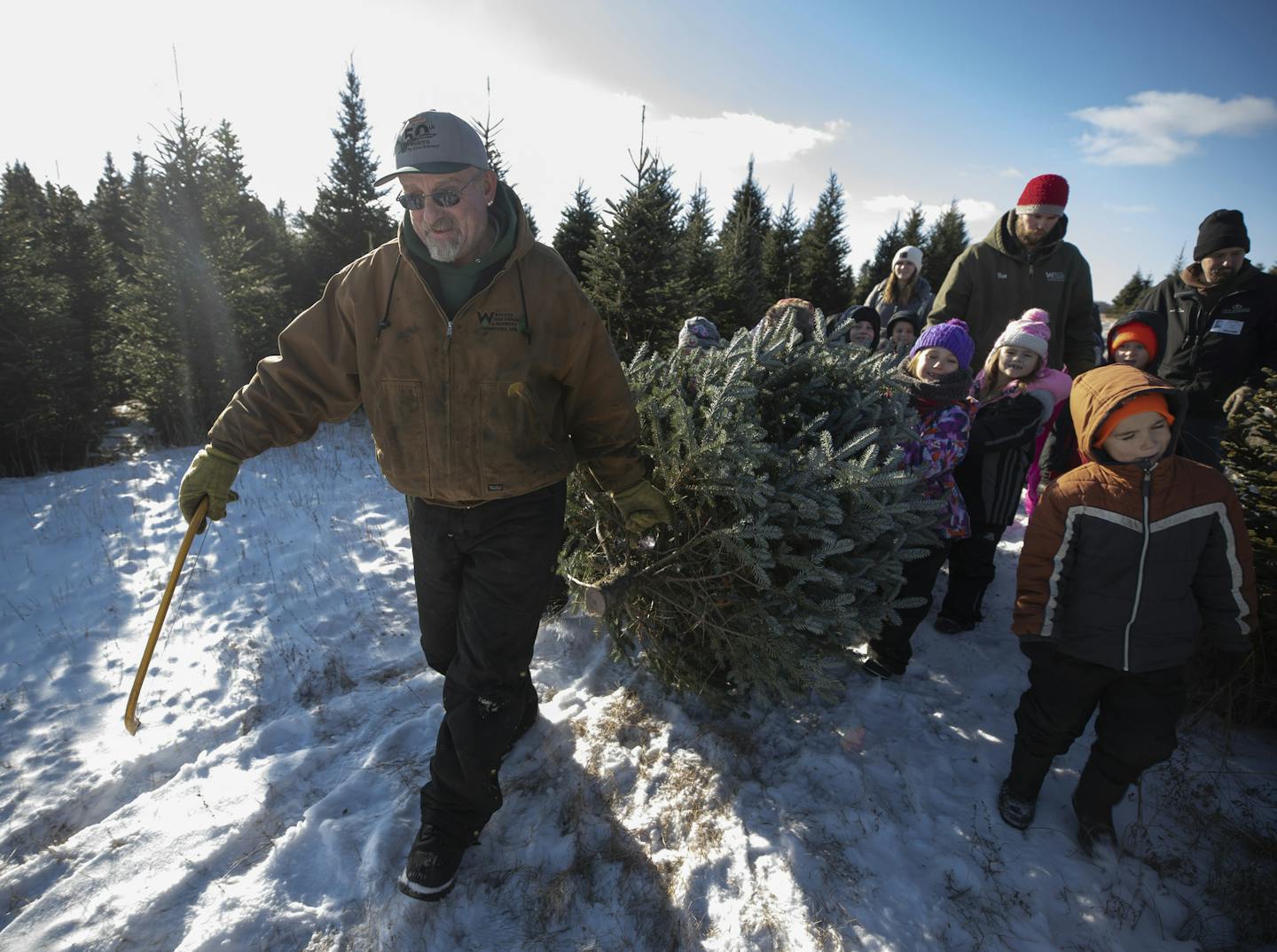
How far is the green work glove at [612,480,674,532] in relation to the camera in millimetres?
2566

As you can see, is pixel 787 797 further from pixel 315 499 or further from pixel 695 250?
pixel 695 250

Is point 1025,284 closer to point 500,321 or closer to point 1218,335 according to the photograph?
point 1218,335

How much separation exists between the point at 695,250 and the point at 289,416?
388 inches

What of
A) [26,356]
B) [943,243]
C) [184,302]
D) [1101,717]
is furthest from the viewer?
[943,243]

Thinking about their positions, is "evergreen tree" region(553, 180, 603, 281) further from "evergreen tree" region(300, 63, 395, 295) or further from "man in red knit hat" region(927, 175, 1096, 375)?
"man in red knit hat" region(927, 175, 1096, 375)

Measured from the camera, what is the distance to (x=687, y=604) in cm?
279

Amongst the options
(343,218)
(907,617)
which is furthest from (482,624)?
(343,218)

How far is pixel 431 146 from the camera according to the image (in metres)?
2.18

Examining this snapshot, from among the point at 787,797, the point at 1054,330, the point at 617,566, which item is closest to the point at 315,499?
the point at 617,566

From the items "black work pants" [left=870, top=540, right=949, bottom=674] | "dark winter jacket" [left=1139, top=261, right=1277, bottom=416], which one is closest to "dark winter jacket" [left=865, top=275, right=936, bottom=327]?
"dark winter jacket" [left=1139, top=261, right=1277, bottom=416]

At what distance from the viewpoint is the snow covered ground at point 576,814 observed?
7.48 ft

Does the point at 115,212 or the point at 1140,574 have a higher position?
the point at 115,212

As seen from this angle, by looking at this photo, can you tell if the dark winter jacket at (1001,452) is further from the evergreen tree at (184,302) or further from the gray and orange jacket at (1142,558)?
the evergreen tree at (184,302)

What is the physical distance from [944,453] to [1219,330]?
2.82 m
